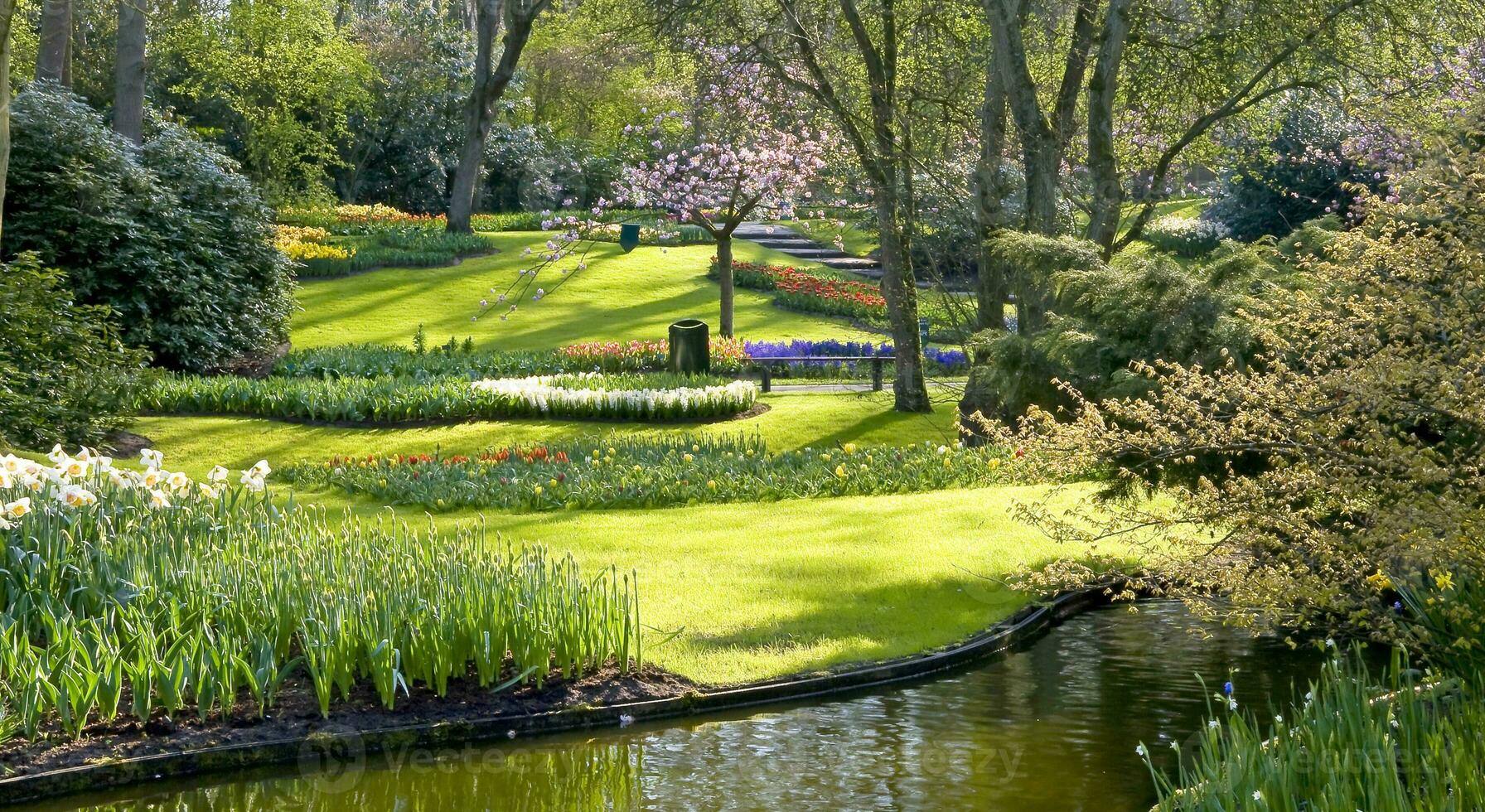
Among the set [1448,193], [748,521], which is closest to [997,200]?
[748,521]

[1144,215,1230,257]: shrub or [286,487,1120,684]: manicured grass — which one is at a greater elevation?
[1144,215,1230,257]: shrub

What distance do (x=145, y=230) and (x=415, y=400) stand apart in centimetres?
479

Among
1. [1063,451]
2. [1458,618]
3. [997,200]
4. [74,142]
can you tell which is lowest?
[1458,618]

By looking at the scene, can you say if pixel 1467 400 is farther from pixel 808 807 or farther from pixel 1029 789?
pixel 808 807

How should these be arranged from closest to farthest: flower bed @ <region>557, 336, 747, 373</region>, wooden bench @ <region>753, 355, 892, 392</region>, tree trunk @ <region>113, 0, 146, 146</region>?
wooden bench @ <region>753, 355, 892, 392</region>, flower bed @ <region>557, 336, 747, 373</region>, tree trunk @ <region>113, 0, 146, 146</region>

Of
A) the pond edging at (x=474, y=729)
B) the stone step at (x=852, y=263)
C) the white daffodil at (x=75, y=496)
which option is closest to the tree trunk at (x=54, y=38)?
the stone step at (x=852, y=263)

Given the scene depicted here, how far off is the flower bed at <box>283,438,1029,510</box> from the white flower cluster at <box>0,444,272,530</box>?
10.6 ft

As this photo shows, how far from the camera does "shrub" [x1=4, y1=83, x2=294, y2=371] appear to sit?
17.1 metres

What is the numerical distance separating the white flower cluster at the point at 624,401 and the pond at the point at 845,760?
28.5ft

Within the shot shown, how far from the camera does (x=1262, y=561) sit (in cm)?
748

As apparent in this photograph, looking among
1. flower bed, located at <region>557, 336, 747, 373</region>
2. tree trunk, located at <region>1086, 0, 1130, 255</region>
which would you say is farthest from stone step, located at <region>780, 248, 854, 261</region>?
tree trunk, located at <region>1086, 0, 1130, 255</region>

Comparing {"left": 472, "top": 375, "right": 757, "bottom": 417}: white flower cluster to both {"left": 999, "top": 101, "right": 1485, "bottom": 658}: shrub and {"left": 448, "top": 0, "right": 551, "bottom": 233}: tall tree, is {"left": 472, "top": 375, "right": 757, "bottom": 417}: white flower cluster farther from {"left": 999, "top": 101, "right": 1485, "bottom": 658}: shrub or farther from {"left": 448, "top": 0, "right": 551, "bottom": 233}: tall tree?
{"left": 448, "top": 0, "right": 551, "bottom": 233}: tall tree

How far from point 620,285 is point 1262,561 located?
22.3 metres

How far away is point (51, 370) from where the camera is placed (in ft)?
43.3
